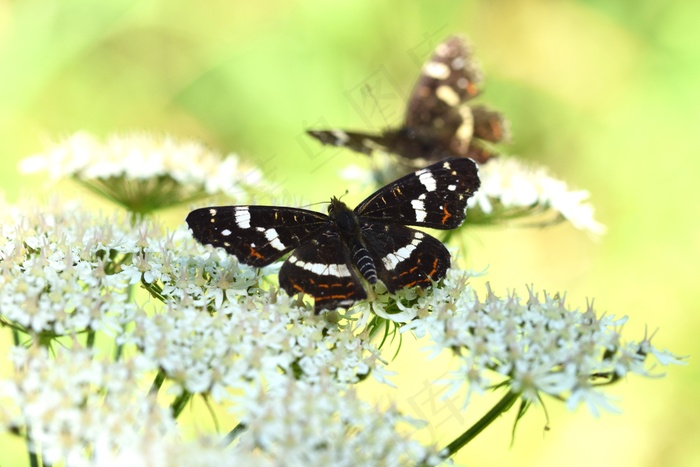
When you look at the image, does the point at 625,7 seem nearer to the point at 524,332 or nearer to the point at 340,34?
the point at 340,34

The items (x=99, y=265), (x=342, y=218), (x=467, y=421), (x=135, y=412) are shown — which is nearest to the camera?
(x=135, y=412)

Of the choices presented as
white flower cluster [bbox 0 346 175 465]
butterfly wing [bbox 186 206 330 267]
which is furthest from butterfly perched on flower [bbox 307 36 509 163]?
white flower cluster [bbox 0 346 175 465]

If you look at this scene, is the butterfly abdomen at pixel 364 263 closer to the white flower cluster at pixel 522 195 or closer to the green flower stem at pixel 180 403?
the green flower stem at pixel 180 403

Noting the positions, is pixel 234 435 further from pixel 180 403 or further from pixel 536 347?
pixel 536 347

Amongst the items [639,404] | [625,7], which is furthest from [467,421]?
[625,7]

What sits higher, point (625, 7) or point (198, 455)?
point (625, 7)

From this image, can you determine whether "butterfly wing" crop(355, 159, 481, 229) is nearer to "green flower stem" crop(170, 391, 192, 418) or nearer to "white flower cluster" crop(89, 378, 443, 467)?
"white flower cluster" crop(89, 378, 443, 467)

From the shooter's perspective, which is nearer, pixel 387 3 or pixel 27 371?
pixel 27 371

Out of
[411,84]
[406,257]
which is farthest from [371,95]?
[411,84]
